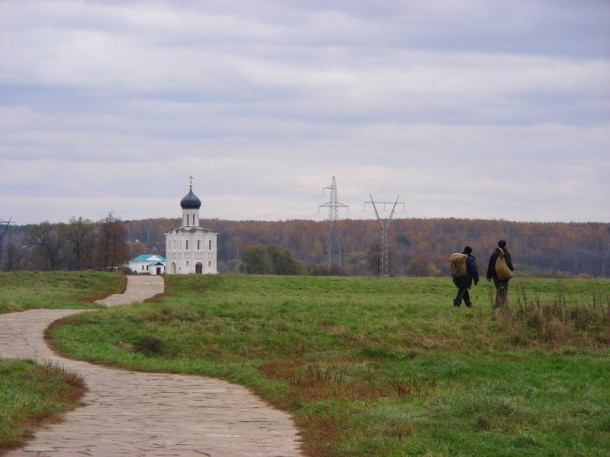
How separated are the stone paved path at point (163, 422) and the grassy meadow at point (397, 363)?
45 cm

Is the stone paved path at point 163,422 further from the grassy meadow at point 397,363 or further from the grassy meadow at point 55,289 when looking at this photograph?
the grassy meadow at point 55,289

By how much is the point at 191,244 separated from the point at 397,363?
75.0 m

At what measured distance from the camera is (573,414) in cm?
1127

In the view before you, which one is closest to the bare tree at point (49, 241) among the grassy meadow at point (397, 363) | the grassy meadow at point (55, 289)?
the grassy meadow at point (55, 289)

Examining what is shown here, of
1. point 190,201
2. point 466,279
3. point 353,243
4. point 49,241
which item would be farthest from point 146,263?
point 466,279

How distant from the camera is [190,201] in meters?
90.8

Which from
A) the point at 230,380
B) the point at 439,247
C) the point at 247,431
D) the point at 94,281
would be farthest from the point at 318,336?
the point at 439,247

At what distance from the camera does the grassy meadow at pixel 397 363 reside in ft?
33.9

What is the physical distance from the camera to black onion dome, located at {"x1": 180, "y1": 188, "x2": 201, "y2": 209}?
297ft

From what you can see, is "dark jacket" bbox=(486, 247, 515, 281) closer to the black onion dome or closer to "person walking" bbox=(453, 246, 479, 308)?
"person walking" bbox=(453, 246, 479, 308)

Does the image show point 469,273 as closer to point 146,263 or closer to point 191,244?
point 191,244

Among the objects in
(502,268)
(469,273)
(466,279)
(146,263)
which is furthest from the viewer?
(146,263)

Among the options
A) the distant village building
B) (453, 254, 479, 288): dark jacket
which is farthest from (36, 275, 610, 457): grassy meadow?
the distant village building

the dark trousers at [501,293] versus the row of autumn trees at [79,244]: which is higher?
the row of autumn trees at [79,244]
